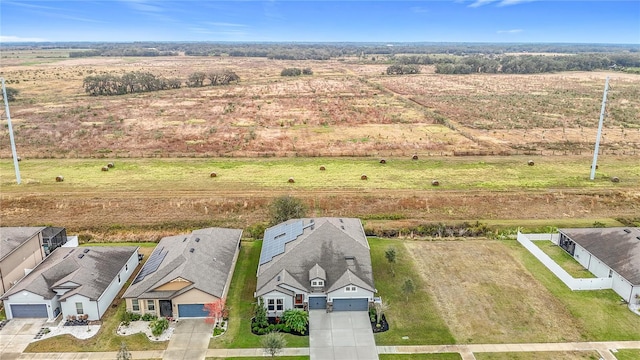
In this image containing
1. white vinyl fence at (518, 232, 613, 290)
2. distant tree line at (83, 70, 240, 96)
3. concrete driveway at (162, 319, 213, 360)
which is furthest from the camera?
distant tree line at (83, 70, 240, 96)

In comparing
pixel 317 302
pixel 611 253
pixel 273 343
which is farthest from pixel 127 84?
pixel 611 253

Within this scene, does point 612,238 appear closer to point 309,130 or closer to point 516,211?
point 516,211

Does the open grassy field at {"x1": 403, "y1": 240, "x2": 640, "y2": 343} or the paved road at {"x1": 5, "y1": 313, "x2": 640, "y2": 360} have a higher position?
the open grassy field at {"x1": 403, "y1": 240, "x2": 640, "y2": 343}

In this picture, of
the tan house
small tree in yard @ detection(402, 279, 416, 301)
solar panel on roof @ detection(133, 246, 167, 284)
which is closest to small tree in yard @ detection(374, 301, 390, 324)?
small tree in yard @ detection(402, 279, 416, 301)

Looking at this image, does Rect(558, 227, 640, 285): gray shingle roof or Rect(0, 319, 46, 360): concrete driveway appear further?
Rect(558, 227, 640, 285): gray shingle roof

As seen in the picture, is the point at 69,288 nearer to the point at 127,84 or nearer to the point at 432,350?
the point at 432,350

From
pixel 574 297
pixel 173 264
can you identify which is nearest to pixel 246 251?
pixel 173 264

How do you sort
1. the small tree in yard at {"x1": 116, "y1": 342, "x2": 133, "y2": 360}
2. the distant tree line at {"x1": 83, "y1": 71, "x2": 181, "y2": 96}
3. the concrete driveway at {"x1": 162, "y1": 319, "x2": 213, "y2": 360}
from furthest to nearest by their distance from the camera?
1. the distant tree line at {"x1": 83, "y1": 71, "x2": 181, "y2": 96}
2. the concrete driveway at {"x1": 162, "y1": 319, "x2": 213, "y2": 360}
3. the small tree in yard at {"x1": 116, "y1": 342, "x2": 133, "y2": 360}

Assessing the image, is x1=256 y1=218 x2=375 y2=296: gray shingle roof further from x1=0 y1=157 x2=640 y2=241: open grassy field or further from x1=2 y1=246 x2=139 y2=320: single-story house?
x1=0 y1=157 x2=640 y2=241: open grassy field
